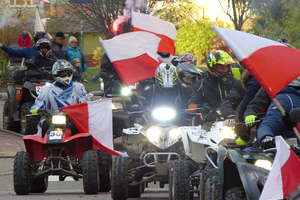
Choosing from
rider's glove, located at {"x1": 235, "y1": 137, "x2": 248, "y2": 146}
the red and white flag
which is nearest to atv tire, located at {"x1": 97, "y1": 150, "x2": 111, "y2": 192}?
rider's glove, located at {"x1": 235, "y1": 137, "x2": 248, "y2": 146}

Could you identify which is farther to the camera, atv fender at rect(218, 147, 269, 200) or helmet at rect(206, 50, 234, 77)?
helmet at rect(206, 50, 234, 77)

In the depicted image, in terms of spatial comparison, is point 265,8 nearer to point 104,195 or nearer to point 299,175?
point 104,195

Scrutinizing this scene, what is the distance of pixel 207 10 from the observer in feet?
245

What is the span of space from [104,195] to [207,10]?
194 ft

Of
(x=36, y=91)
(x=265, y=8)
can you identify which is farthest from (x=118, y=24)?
(x=265, y=8)

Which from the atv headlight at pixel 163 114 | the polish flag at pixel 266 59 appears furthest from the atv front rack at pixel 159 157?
the polish flag at pixel 266 59

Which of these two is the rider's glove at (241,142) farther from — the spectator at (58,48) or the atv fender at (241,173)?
the spectator at (58,48)

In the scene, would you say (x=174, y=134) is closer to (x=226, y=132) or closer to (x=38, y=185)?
(x=226, y=132)

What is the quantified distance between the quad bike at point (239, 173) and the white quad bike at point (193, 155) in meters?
2.28

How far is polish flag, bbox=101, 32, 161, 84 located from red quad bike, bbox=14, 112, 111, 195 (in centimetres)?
416

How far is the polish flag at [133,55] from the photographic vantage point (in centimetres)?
2111

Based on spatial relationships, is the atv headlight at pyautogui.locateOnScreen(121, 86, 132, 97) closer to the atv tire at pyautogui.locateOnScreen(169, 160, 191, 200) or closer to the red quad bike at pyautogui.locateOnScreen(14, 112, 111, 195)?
the red quad bike at pyautogui.locateOnScreen(14, 112, 111, 195)

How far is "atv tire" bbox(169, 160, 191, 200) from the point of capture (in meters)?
13.7

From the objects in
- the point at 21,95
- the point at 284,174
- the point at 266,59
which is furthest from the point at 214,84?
the point at 21,95
